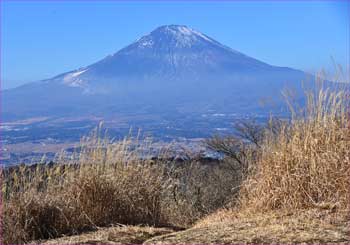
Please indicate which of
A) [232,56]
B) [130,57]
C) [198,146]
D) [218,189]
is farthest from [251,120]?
[130,57]

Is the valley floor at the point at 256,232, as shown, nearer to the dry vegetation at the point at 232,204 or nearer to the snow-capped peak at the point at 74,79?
the dry vegetation at the point at 232,204

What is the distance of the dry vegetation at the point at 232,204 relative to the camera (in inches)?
208

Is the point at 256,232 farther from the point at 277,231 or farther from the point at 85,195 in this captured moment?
the point at 85,195

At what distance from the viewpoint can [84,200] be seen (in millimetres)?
6621

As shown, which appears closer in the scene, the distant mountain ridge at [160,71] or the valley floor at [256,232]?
the valley floor at [256,232]

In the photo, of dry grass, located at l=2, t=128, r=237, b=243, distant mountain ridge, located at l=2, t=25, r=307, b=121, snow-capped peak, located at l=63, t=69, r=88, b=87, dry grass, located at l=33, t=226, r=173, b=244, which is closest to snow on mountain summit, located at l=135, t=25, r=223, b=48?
distant mountain ridge, located at l=2, t=25, r=307, b=121

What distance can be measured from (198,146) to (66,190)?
8253 mm

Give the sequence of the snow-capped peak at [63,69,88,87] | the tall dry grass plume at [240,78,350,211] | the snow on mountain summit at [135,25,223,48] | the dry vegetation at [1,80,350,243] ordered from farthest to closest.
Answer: the snow on mountain summit at [135,25,223,48]
the snow-capped peak at [63,69,88,87]
the tall dry grass plume at [240,78,350,211]
the dry vegetation at [1,80,350,243]

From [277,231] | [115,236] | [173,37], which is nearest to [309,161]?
[277,231]

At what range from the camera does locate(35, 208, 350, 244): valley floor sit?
4.74 meters

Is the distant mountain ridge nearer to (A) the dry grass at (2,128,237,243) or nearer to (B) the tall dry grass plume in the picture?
(A) the dry grass at (2,128,237,243)

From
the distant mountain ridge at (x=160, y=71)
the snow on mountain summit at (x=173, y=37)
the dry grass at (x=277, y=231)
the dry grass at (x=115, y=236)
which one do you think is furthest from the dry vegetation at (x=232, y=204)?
the snow on mountain summit at (x=173, y=37)

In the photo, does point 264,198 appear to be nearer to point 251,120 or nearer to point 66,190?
point 66,190

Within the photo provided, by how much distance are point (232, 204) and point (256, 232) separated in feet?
9.10
